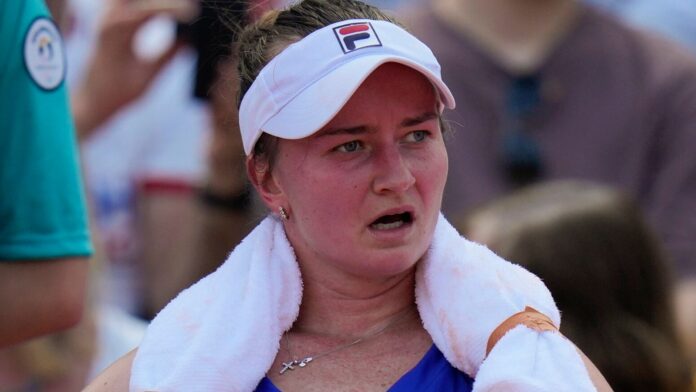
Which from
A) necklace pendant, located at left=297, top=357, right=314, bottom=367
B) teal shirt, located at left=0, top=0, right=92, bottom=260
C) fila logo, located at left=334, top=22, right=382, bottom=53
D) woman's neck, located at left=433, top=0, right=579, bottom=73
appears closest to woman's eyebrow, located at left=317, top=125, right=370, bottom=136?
fila logo, located at left=334, top=22, right=382, bottom=53

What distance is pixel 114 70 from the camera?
427cm

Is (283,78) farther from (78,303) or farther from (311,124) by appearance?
(78,303)

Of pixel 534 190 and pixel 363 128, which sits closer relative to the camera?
pixel 363 128

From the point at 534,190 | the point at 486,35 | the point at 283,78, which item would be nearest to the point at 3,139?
the point at 283,78

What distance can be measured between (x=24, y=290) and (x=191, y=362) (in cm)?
54

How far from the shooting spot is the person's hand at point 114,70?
A: 425 centimetres

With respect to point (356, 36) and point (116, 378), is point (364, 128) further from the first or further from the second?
point (116, 378)

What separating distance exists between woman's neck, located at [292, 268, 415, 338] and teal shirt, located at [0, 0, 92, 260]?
0.60 meters

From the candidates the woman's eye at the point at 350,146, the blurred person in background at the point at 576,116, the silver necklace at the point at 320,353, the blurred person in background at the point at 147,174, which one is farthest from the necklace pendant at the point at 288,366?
the blurred person in background at the point at 147,174

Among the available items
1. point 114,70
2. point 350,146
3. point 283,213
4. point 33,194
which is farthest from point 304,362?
point 114,70

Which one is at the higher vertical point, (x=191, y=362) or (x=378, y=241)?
(x=378, y=241)

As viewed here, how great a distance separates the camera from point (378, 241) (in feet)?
7.07

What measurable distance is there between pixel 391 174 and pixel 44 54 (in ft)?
2.92

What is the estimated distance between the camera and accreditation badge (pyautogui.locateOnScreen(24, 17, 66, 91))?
2.60m
